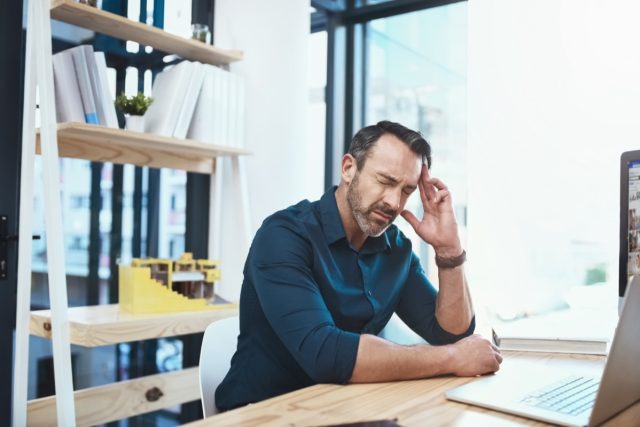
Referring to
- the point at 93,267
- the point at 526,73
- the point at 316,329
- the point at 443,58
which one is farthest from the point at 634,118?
the point at 93,267

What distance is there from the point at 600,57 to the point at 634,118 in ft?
0.95

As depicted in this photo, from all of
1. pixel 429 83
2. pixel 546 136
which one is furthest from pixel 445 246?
pixel 429 83

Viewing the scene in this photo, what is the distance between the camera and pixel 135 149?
2.34 metres

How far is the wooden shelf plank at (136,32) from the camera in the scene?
6.73 feet

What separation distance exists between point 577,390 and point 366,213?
68 cm

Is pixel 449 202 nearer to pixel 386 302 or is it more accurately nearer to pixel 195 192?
pixel 386 302

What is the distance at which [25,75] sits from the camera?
1.92 m

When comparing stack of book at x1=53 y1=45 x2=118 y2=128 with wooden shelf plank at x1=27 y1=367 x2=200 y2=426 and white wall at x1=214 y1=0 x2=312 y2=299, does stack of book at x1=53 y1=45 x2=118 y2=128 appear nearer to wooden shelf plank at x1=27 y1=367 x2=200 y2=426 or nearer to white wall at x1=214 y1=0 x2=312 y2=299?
white wall at x1=214 y1=0 x2=312 y2=299

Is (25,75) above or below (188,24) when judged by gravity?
below

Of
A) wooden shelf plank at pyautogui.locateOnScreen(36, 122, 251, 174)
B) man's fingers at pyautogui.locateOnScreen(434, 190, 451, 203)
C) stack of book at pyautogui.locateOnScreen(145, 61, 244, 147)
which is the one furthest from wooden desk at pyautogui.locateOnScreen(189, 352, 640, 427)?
stack of book at pyautogui.locateOnScreen(145, 61, 244, 147)

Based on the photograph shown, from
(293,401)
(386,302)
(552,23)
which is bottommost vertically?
(293,401)

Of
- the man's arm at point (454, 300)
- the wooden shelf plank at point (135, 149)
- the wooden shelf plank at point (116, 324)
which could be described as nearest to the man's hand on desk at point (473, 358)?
the man's arm at point (454, 300)

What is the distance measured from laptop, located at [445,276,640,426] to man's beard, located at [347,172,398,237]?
1.65 feet

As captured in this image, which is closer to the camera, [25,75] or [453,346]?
[453,346]
